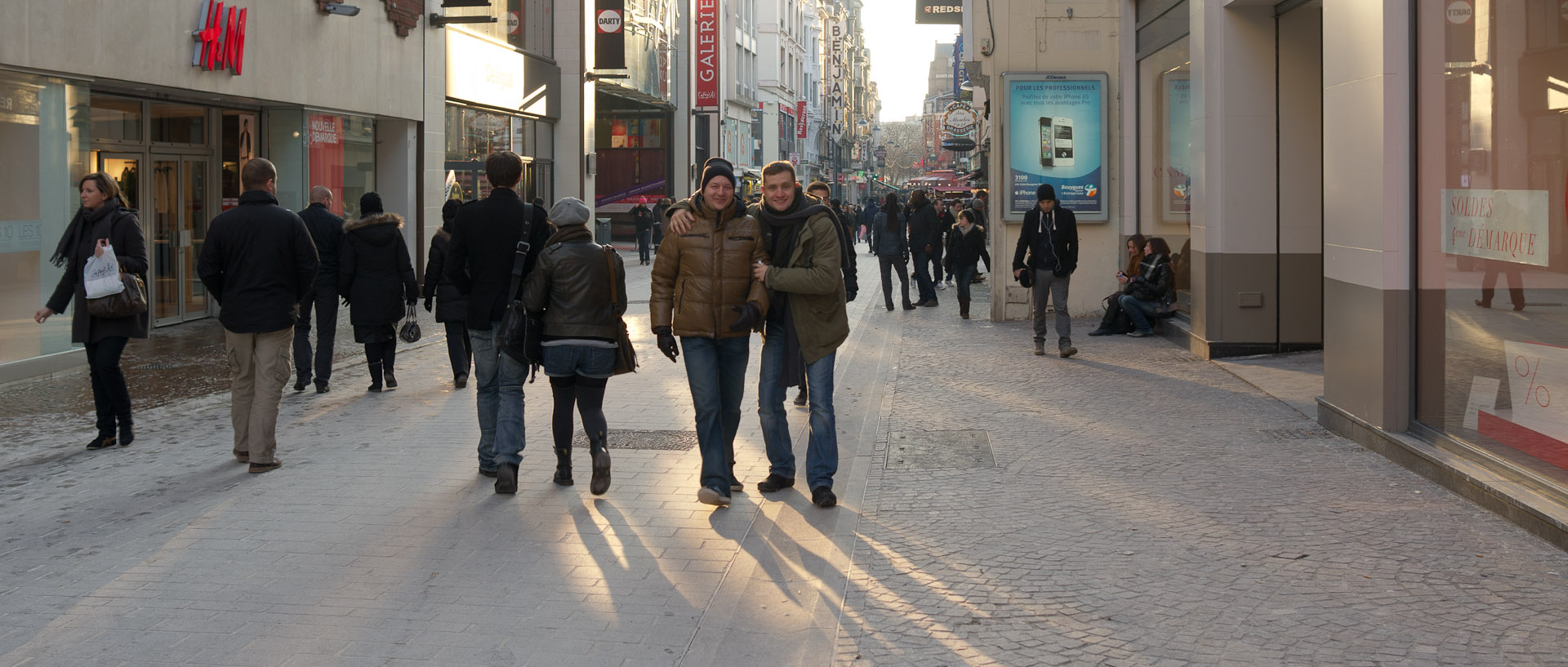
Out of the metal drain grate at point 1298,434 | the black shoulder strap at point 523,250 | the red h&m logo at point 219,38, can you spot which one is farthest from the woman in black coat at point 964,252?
the black shoulder strap at point 523,250

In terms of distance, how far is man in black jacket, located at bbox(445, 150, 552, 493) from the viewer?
717 cm

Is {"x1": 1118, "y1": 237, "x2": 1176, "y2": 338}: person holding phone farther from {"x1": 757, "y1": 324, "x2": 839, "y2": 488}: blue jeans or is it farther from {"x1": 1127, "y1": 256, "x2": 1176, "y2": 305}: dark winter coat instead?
{"x1": 757, "y1": 324, "x2": 839, "y2": 488}: blue jeans

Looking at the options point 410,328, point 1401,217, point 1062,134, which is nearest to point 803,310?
point 1401,217

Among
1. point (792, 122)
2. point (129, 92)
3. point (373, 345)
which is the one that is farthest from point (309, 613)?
point (792, 122)

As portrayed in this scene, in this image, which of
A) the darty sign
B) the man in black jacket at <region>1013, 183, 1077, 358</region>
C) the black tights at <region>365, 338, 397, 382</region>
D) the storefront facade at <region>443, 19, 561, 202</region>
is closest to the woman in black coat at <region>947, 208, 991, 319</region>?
the man in black jacket at <region>1013, 183, 1077, 358</region>

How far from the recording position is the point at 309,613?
4938mm

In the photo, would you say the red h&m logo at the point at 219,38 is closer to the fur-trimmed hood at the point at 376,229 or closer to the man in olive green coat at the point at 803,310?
the fur-trimmed hood at the point at 376,229

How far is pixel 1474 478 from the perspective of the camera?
21.3 ft

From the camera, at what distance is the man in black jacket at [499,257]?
7172 millimetres

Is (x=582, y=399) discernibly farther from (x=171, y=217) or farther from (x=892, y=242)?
(x=892, y=242)

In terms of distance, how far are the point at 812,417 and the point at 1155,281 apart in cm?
922

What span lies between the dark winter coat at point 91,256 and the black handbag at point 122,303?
6cm

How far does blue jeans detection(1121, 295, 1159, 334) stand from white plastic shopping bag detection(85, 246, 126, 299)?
10.5 meters

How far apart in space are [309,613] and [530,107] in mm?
23157
